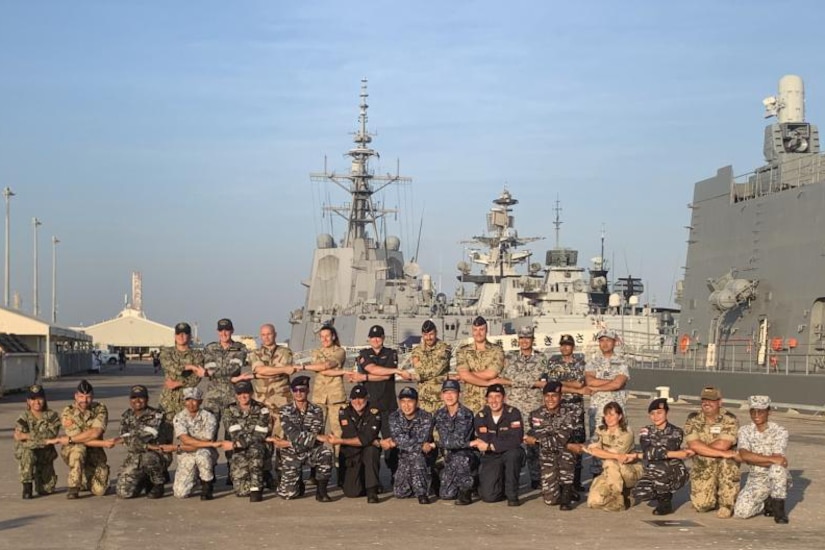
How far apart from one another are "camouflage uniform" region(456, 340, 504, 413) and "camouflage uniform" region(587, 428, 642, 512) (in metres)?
1.36

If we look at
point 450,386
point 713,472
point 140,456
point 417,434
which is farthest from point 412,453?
point 713,472

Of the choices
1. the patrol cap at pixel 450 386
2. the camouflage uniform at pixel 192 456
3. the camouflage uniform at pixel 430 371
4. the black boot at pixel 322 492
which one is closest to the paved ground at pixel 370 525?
the black boot at pixel 322 492

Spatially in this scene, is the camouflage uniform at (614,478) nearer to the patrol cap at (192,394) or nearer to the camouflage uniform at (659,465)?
the camouflage uniform at (659,465)

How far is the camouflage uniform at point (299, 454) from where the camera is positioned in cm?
995

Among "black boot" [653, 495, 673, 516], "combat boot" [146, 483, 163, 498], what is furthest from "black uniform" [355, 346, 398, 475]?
"black boot" [653, 495, 673, 516]

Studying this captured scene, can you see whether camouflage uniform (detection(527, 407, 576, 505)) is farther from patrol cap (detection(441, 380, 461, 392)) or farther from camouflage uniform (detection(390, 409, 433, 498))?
camouflage uniform (detection(390, 409, 433, 498))

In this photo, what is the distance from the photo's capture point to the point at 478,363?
10.7 m

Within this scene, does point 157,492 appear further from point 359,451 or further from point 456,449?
point 456,449

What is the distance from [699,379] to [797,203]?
4.28 meters

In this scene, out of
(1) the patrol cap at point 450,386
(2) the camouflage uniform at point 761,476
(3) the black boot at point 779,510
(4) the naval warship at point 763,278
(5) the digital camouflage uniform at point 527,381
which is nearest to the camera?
(3) the black boot at point 779,510

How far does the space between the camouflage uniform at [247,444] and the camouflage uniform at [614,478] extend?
2790 millimetres

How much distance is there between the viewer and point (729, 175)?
26922 millimetres

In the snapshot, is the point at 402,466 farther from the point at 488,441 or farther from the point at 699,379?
the point at 699,379

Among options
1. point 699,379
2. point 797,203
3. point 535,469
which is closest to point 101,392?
point 699,379
